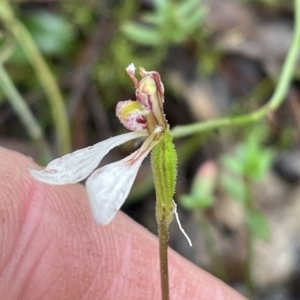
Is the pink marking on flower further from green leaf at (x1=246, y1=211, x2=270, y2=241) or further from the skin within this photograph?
green leaf at (x1=246, y1=211, x2=270, y2=241)

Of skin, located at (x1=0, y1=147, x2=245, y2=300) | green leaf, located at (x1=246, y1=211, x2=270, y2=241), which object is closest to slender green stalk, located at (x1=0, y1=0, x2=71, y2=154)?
skin, located at (x1=0, y1=147, x2=245, y2=300)

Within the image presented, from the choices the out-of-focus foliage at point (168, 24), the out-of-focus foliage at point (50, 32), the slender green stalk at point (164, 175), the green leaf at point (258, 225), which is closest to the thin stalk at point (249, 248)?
the green leaf at point (258, 225)

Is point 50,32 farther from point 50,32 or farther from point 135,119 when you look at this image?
point 135,119

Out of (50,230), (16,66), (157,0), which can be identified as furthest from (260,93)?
(50,230)

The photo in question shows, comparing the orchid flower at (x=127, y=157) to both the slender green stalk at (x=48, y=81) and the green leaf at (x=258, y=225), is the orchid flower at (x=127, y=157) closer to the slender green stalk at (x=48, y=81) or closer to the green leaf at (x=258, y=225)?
the green leaf at (x=258, y=225)

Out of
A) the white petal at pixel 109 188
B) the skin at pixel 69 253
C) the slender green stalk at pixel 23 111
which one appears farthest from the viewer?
the slender green stalk at pixel 23 111
